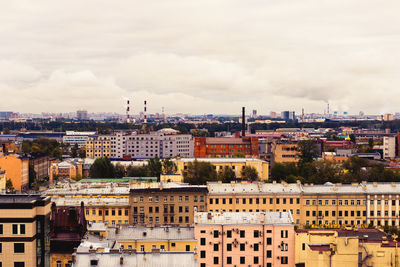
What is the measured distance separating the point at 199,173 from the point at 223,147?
52665mm

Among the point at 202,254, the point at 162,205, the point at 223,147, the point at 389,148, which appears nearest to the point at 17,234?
the point at 202,254

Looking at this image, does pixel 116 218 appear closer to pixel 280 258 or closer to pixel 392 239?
pixel 280 258

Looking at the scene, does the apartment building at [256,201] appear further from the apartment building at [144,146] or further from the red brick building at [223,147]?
the apartment building at [144,146]

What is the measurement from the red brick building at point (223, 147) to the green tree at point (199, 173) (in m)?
44.5

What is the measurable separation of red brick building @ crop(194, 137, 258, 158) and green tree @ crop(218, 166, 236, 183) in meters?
39.3

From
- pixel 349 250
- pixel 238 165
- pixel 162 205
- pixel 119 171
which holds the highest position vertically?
pixel 349 250

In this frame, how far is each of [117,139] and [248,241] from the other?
11865cm

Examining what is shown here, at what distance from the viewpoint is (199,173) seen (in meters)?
90.2

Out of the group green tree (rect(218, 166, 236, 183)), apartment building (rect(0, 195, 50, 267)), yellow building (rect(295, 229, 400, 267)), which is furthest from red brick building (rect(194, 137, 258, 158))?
apartment building (rect(0, 195, 50, 267))

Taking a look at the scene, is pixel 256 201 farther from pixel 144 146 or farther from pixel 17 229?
pixel 144 146

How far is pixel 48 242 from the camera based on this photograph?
3503 cm

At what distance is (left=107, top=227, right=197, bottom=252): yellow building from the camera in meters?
43.6

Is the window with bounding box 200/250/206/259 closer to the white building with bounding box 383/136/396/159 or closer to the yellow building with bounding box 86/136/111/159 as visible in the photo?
the white building with bounding box 383/136/396/159

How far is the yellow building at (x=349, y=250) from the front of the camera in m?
36.2
